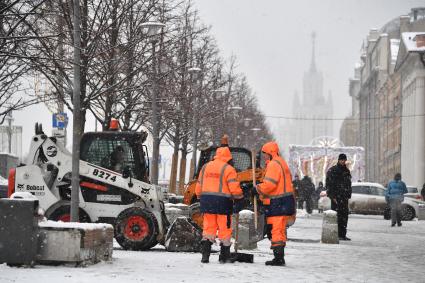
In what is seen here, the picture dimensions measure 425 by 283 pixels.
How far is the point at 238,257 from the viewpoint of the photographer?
46.1ft

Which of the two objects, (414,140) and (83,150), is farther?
(414,140)

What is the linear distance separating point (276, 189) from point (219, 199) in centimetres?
82

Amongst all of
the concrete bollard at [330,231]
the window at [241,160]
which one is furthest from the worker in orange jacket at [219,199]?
the window at [241,160]

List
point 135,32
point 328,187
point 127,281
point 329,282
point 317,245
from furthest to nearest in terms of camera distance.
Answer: point 135,32 < point 328,187 < point 317,245 < point 329,282 < point 127,281

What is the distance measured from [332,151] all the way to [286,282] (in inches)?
2044

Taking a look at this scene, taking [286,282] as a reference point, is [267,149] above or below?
above

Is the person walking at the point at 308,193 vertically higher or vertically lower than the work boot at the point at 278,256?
higher

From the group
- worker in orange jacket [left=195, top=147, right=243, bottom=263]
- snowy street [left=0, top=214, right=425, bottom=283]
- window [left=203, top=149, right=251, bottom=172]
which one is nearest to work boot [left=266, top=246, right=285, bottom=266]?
snowy street [left=0, top=214, right=425, bottom=283]

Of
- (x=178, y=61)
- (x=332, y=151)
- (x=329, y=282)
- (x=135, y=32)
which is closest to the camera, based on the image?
(x=329, y=282)

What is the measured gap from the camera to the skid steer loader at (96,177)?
17.0 m

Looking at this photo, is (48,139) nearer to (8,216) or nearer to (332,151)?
(8,216)

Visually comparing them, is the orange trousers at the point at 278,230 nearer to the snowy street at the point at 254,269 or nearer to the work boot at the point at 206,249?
the snowy street at the point at 254,269

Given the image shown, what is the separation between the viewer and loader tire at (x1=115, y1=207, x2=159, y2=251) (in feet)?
53.9

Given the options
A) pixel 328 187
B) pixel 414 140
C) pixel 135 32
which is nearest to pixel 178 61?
pixel 135 32
